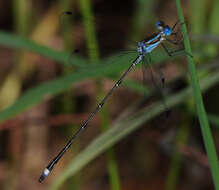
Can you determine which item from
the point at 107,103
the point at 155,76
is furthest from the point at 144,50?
the point at 107,103

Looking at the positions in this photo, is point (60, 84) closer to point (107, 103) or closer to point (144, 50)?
point (144, 50)

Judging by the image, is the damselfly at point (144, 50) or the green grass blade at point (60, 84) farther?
the damselfly at point (144, 50)

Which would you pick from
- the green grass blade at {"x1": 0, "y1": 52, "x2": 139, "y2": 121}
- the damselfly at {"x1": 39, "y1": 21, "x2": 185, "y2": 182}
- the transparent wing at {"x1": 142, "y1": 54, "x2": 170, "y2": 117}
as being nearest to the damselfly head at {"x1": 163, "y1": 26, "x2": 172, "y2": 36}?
the damselfly at {"x1": 39, "y1": 21, "x2": 185, "y2": 182}

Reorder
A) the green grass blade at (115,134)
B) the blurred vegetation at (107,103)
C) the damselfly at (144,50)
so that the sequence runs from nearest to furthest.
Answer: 1. the green grass blade at (115,134)
2. the damselfly at (144,50)
3. the blurred vegetation at (107,103)

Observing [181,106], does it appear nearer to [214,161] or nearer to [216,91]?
[216,91]

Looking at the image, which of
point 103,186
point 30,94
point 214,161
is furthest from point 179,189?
point 214,161

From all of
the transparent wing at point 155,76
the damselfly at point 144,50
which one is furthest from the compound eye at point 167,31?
the transparent wing at point 155,76

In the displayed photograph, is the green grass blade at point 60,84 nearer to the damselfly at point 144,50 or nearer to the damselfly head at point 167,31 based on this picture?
the damselfly at point 144,50
